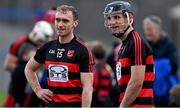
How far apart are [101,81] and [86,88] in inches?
153

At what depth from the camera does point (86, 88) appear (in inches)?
311

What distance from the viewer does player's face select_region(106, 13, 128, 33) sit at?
Result: 774cm

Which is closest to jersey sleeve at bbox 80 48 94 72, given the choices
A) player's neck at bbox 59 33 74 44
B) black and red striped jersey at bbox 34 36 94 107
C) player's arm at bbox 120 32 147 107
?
black and red striped jersey at bbox 34 36 94 107

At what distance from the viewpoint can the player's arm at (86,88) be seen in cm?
787

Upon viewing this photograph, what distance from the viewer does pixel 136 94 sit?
7555mm

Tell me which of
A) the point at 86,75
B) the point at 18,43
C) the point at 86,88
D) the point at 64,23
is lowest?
the point at 18,43

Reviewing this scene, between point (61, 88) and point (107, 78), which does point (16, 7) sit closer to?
point (107, 78)

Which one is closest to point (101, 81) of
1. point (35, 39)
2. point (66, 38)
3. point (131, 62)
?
point (35, 39)

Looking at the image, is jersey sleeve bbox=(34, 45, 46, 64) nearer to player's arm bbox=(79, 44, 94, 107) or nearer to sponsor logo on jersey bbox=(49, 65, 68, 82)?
sponsor logo on jersey bbox=(49, 65, 68, 82)

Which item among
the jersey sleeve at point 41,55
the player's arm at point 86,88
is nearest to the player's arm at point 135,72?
the player's arm at point 86,88

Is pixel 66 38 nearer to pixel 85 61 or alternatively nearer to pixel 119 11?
pixel 85 61

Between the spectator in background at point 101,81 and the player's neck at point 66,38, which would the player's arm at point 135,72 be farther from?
the spectator in background at point 101,81

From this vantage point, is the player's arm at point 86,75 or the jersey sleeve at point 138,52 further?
the player's arm at point 86,75

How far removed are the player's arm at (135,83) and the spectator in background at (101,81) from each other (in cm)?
399
